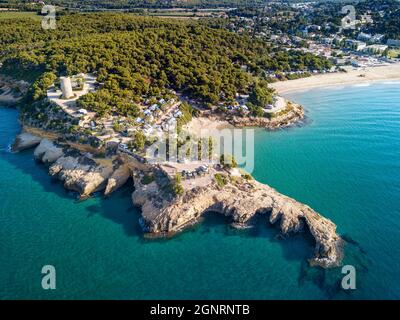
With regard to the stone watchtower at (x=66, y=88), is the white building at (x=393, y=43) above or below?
below

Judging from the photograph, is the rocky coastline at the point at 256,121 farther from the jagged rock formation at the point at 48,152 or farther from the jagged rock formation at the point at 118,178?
the jagged rock formation at the point at 48,152

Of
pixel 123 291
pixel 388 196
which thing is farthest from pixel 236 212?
pixel 388 196

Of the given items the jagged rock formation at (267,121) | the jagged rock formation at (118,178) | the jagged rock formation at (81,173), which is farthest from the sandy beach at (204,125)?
the jagged rock formation at (81,173)

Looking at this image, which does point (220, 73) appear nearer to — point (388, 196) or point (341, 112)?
point (341, 112)

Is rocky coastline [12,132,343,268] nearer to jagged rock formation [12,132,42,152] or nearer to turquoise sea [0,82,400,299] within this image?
turquoise sea [0,82,400,299]

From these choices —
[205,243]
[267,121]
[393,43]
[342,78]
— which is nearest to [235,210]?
[205,243]
